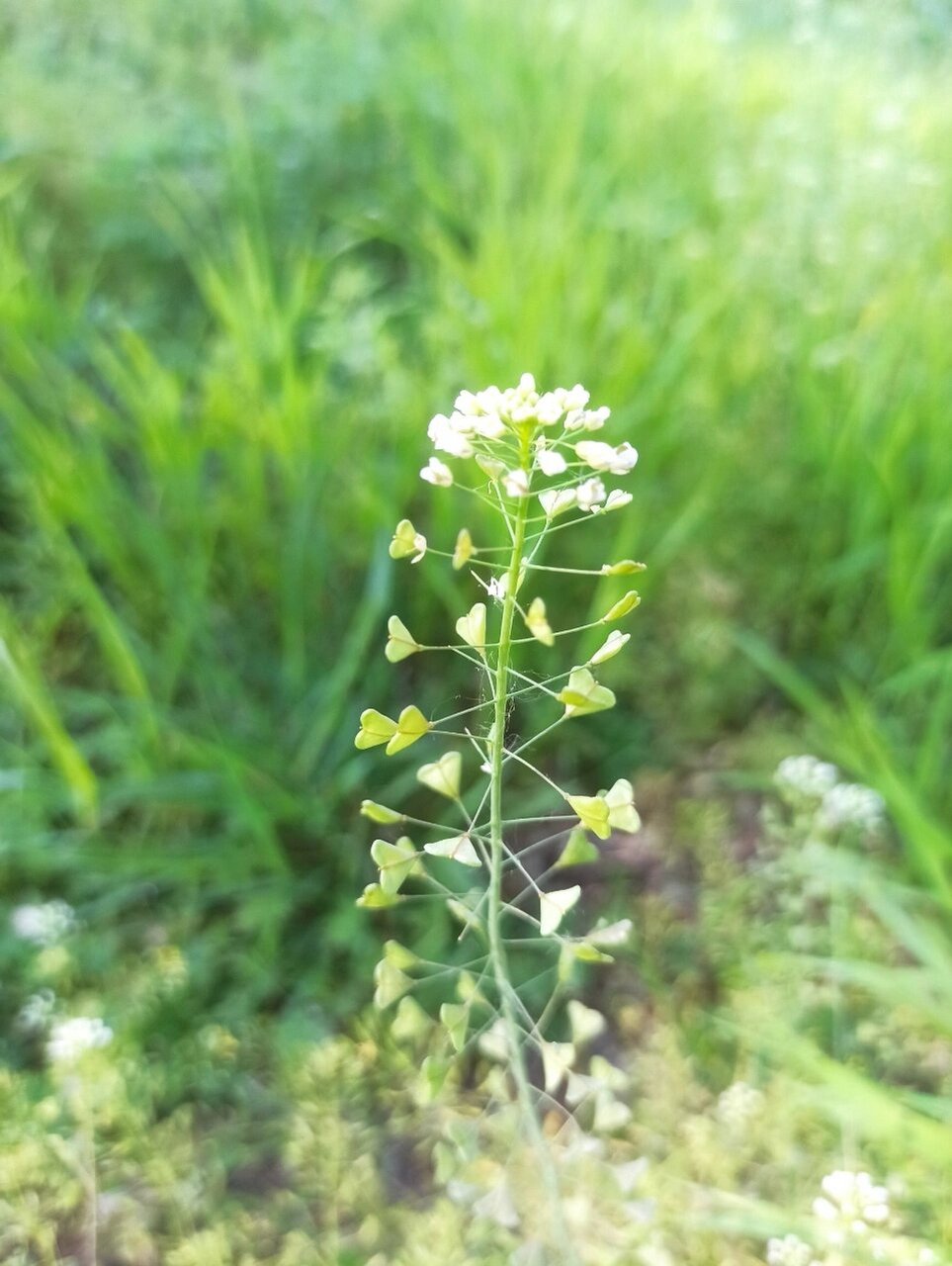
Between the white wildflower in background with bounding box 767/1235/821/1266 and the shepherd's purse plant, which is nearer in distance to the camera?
the shepherd's purse plant

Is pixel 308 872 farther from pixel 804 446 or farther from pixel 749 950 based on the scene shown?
pixel 804 446

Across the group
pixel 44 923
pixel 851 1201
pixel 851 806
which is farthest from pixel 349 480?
pixel 851 1201

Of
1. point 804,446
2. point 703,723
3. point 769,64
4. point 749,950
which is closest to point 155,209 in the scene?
point 804,446

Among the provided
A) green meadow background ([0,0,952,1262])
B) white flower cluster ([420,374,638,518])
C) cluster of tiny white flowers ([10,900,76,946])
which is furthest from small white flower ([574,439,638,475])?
cluster of tiny white flowers ([10,900,76,946])

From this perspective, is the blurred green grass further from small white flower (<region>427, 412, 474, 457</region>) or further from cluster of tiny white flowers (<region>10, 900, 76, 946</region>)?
small white flower (<region>427, 412, 474, 457</region>)

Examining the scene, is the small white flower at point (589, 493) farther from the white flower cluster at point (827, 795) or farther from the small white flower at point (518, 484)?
the white flower cluster at point (827, 795)

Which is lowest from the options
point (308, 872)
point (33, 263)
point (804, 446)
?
point (308, 872)

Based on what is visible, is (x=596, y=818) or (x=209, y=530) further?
(x=209, y=530)

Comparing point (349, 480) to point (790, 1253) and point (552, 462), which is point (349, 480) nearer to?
point (552, 462)
